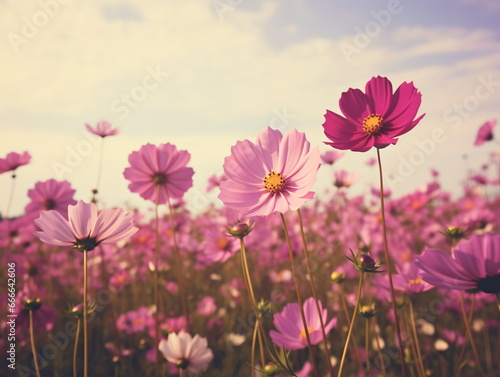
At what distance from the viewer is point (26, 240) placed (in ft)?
7.68

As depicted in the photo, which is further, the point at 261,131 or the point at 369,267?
the point at 261,131

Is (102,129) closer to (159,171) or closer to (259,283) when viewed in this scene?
(159,171)

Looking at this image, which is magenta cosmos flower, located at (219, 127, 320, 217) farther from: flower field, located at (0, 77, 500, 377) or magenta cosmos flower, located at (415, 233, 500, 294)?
magenta cosmos flower, located at (415, 233, 500, 294)

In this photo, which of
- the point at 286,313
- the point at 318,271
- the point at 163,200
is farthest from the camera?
the point at 318,271

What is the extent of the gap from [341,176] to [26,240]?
1.92 metres

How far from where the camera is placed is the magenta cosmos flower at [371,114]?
833 mm

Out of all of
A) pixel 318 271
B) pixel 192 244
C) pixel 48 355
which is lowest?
pixel 48 355

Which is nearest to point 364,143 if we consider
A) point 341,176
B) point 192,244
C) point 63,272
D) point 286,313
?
point 286,313

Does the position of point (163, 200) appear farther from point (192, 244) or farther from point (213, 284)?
point (213, 284)

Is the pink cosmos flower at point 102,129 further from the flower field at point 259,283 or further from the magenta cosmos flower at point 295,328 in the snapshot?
the magenta cosmos flower at point 295,328

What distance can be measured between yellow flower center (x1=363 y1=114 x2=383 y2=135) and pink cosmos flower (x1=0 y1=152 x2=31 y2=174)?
1490 mm

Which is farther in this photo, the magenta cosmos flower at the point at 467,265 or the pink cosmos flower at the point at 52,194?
the pink cosmos flower at the point at 52,194

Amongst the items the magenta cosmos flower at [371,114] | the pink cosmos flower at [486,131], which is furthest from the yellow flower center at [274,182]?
the pink cosmos flower at [486,131]

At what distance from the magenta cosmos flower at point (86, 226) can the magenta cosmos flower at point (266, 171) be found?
23 centimetres
